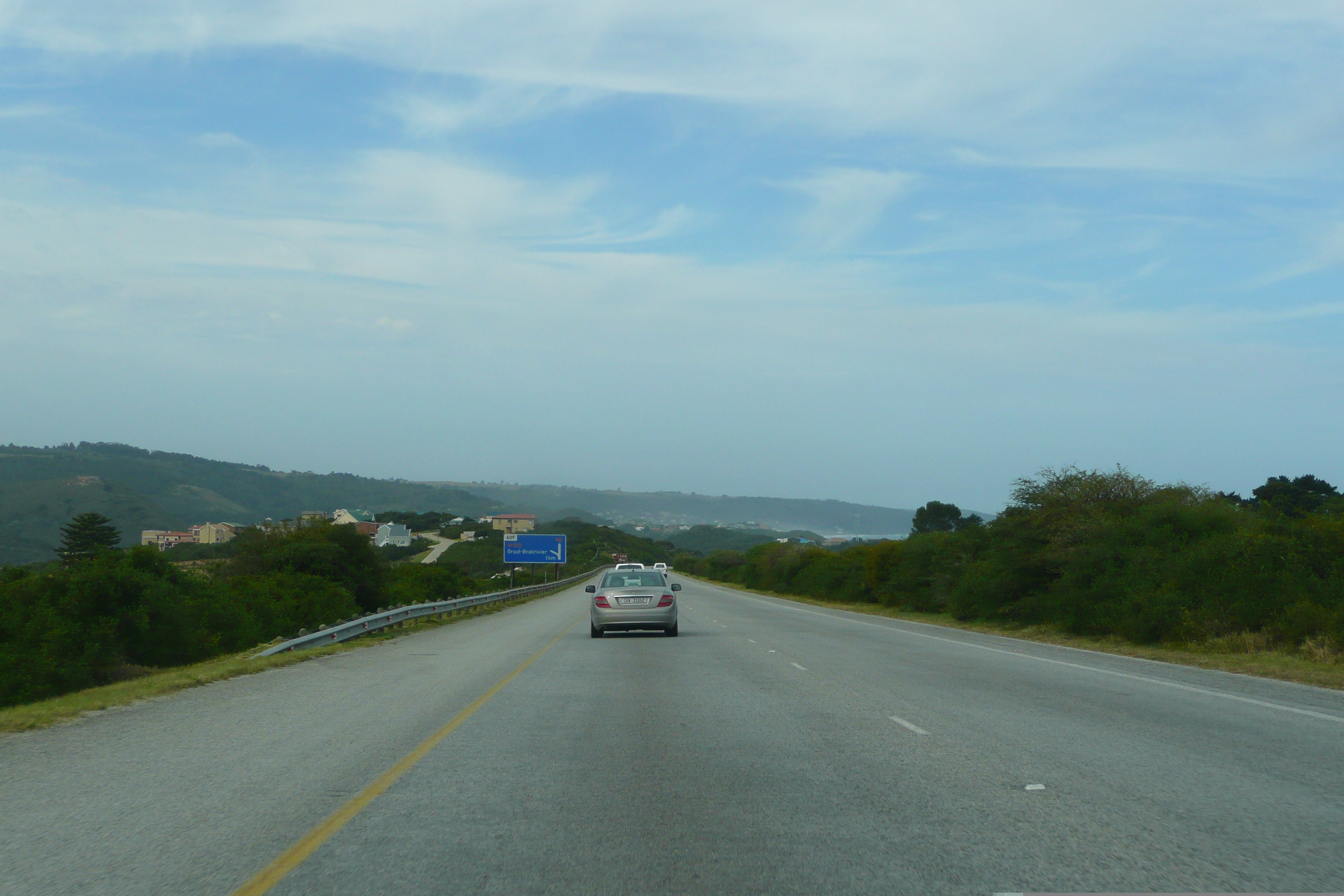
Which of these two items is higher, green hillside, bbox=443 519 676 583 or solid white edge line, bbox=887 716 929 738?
solid white edge line, bbox=887 716 929 738

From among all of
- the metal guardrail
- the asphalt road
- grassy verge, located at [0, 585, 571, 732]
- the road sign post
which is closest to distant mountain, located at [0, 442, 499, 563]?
the road sign post

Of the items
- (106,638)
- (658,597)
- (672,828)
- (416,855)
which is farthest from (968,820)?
(106,638)

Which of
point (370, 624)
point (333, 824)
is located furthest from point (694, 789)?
point (370, 624)

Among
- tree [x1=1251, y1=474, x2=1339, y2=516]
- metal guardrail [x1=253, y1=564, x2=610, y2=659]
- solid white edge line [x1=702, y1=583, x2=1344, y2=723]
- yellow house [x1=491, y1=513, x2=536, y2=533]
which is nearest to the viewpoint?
solid white edge line [x1=702, y1=583, x2=1344, y2=723]

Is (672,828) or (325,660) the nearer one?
(672,828)

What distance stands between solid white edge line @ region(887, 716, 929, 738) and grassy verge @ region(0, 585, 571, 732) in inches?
352

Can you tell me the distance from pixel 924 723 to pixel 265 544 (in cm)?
5264

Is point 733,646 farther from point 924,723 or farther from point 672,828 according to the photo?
point 672,828

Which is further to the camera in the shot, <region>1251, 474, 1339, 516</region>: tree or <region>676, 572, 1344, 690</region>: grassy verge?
<region>1251, 474, 1339, 516</region>: tree

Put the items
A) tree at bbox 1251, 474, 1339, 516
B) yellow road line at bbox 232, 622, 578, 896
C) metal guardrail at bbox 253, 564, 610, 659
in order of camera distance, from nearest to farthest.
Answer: yellow road line at bbox 232, 622, 578, 896 → metal guardrail at bbox 253, 564, 610, 659 → tree at bbox 1251, 474, 1339, 516

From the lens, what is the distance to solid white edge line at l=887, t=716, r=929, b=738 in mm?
10812

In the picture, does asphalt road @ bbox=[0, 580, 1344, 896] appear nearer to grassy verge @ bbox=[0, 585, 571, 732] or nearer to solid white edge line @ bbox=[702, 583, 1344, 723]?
solid white edge line @ bbox=[702, 583, 1344, 723]

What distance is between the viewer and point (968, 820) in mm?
7020

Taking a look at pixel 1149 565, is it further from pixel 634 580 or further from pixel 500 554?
pixel 500 554
